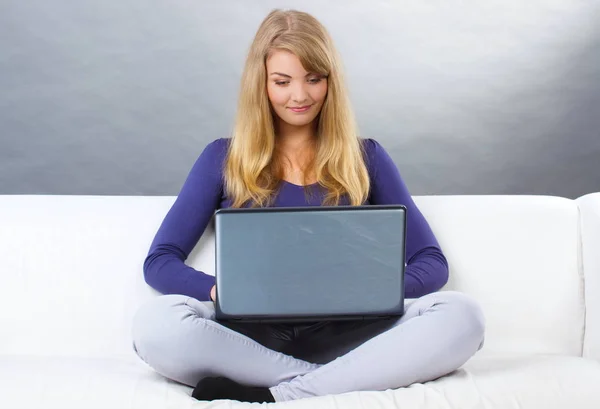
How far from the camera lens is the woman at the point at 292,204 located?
150 centimetres

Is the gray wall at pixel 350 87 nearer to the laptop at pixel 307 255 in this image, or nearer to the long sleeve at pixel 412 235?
the long sleeve at pixel 412 235

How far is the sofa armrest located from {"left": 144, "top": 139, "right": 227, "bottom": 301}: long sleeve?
0.82 m

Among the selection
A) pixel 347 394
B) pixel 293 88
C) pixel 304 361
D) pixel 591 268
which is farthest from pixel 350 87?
pixel 347 394

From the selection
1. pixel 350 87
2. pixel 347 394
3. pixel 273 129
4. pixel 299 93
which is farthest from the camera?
pixel 350 87

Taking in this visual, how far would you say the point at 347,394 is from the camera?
1.42 metres

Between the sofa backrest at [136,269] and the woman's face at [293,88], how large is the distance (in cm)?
33

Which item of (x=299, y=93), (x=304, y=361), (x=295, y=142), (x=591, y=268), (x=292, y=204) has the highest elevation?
(x=299, y=93)

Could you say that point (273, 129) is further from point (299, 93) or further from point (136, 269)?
point (136, 269)

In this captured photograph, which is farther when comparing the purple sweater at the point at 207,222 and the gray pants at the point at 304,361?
the purple sweater at the point at 207,222

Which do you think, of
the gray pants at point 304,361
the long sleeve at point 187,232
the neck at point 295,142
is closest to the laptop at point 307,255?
the gray pants at point 304,361

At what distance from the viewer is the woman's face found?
1.87m

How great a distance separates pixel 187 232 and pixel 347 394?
62 cm

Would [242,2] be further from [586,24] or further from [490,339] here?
[490,339]

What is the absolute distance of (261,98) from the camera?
193 centimetres
